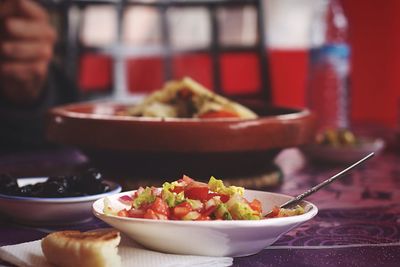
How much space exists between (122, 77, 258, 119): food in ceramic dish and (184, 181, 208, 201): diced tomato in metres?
0.54

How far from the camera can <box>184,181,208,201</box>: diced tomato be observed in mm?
920

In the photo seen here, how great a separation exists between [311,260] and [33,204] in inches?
17.4

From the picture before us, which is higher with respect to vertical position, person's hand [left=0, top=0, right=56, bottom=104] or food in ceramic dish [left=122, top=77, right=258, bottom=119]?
person's hand [left=0, top=0, right=56, bottom=104]

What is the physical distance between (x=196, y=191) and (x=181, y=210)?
66mm

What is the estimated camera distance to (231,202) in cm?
89

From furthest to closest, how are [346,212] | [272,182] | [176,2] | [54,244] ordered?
[176,2], [272,182], [346,212], [54,244]

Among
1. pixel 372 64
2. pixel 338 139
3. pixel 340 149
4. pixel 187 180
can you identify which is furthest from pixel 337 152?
pixel 372 64

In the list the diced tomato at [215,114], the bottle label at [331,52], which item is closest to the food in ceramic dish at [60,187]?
the diced tomato at [215,114]

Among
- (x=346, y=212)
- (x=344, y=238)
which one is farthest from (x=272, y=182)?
(x=344, y=238)

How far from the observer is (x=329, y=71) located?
2.70 metres

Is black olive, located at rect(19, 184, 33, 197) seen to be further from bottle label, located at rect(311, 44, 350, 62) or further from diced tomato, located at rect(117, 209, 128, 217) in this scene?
bottle label, located at rect(311, 44, 350, 62)

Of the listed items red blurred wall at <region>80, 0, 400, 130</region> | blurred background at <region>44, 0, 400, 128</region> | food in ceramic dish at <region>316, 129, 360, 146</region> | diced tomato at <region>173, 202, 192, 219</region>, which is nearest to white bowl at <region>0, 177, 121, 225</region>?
diced tomato at <region>173, 202, 192, 219</region>

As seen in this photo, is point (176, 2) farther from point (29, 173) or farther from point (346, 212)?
point (346, 212)

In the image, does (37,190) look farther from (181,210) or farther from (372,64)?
(372,64)
